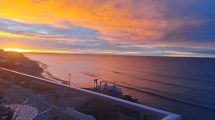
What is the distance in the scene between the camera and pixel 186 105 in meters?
31.5

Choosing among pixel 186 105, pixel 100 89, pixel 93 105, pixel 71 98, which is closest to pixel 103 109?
pixel 93 105

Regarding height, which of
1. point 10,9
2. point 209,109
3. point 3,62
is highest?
point 10,9

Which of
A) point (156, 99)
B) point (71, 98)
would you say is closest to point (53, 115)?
point (71, 98)

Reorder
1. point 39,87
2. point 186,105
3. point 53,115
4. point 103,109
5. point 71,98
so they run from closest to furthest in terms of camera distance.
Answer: point 53,115
point 103,109
point 71,98
point 39,87
point 186,105

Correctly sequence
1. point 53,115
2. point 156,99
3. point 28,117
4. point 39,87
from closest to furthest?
point 28,117 < point 53,115 < point 39,87 < point 156,99

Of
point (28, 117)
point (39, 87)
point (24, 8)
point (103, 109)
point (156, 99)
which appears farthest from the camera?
point (156, 99)

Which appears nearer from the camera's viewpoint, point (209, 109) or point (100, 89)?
point (209, 109)

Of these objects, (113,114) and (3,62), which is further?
(3,62)

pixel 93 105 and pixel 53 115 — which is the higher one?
pixel 53 115

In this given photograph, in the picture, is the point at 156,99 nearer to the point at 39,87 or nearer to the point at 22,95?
the point at 39,87

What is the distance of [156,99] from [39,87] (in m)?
16.0

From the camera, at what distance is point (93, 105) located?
19797 mm

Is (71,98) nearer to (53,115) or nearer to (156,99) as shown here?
(156,99)

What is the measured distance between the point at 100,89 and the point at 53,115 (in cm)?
2858
